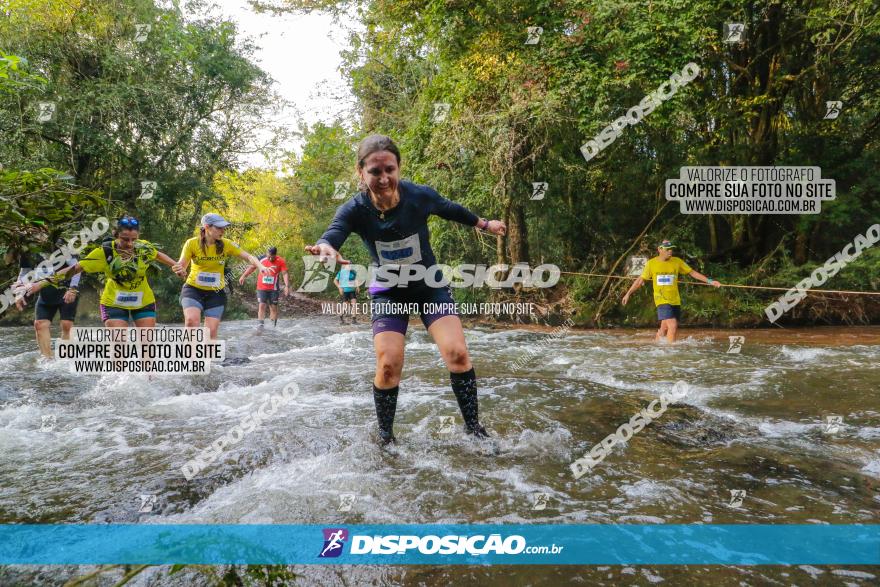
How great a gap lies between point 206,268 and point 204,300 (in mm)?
489

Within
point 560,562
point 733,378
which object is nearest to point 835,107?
point 733,378

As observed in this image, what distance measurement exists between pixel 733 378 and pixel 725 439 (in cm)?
291

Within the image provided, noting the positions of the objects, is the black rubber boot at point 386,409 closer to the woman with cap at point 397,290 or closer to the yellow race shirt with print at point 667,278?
the woman with cap at point 397,290

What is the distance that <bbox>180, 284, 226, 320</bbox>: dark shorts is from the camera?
23.4ft

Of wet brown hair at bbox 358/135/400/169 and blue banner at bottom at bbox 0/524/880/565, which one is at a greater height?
wet brown hair at bbox 358/135/400/169

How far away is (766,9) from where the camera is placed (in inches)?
484

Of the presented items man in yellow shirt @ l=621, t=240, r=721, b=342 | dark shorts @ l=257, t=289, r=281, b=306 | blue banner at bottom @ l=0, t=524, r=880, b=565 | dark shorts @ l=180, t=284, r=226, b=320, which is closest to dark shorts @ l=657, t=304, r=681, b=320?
man in yellow shirt @ l=621, t=240, r=721, b=342

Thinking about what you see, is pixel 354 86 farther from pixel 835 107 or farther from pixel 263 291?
pixel 835 107

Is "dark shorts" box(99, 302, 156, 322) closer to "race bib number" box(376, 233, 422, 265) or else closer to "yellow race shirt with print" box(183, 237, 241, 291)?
"yellow race shirt with print" box(183, 237, 241, 291)

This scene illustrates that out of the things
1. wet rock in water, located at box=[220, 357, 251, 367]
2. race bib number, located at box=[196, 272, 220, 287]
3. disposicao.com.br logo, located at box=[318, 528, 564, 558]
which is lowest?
disposicao.com.br logo, located at box=[318, 528, 564, 558]

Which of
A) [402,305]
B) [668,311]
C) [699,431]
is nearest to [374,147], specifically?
[402,305]

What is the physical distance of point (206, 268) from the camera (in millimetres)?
7152

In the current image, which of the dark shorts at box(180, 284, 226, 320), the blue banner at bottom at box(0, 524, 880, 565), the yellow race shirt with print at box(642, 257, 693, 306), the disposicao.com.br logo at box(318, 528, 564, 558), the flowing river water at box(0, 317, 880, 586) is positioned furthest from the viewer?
the yellow race shirt with print at box(642, 257, 693, 306)

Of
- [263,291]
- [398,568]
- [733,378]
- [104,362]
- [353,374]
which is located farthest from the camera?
[263,291]
